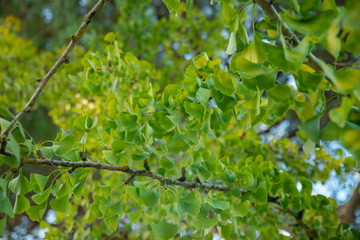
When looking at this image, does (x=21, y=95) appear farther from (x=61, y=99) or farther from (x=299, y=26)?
(x=299, y=26)

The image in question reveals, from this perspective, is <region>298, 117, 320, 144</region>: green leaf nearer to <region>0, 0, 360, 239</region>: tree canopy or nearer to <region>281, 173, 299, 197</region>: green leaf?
<region>0, 0, 360, 239</region>: tree canopy

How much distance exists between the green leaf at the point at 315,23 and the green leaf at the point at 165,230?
25 cm

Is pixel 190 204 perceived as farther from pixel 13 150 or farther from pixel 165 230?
pixel 13 150

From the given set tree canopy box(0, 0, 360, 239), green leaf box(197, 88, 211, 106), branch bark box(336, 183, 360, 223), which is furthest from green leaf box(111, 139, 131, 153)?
branch bark box(336, 183, 360, 223)

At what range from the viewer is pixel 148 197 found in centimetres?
31

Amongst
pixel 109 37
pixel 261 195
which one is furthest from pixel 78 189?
pixel 109 37

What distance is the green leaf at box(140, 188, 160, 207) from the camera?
31 cm

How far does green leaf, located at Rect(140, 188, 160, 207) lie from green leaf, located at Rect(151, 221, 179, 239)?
3cm

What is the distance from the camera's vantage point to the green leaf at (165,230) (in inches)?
12.5

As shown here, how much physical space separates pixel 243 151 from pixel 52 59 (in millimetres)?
1025

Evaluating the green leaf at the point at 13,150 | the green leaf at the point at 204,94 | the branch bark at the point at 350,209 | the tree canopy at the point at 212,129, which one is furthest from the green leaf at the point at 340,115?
the branch bark at the point at 350,209

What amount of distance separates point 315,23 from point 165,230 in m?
0.26

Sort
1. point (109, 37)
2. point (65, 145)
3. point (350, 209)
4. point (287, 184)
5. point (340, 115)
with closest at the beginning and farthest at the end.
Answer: point (340, 115)
point (65, 145)
point (287, 184)
point (109, 37)
point (350, 209)

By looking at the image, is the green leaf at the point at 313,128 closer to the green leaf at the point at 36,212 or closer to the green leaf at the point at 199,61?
the green leaf at the point at 199,61
